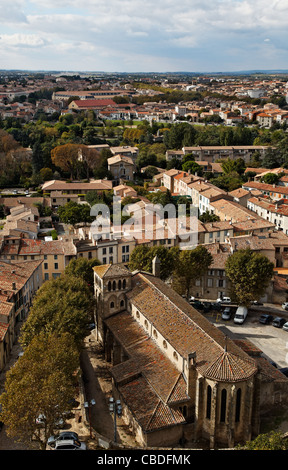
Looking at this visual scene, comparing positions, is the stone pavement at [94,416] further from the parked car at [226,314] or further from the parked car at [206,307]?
the parked car at [226,314]

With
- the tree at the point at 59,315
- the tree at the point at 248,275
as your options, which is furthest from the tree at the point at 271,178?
the tree at the point at 59,315

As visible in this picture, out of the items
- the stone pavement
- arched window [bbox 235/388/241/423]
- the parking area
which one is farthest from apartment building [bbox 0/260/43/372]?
the parking area

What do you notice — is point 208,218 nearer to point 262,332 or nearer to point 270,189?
point 270,189

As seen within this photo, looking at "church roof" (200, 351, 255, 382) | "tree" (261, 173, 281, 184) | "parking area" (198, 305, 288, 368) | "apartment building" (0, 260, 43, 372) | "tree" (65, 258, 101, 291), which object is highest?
"tree" (261, 173, 281, 184)

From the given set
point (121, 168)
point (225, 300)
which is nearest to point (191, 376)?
point (225, 300)

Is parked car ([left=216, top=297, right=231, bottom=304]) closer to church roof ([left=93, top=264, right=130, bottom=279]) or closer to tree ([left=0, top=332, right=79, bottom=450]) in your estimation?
church roof ([left=93, top=264, right=130, bottom=279])
